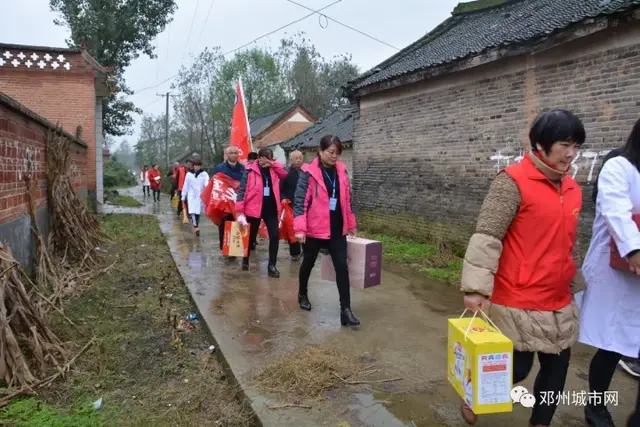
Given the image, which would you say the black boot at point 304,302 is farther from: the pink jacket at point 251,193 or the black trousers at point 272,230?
the pink jacket at point 251,193

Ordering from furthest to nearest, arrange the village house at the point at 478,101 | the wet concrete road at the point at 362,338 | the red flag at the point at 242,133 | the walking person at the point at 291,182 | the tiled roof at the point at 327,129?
the tiled roof at the point at 327,129 < the red flag at the point at 242,133 < the walking person at the point at 291,182 < the village house at the point at 478,101 < the wet concrete road at the point at 362,338

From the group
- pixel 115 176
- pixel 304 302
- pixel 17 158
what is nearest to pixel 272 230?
pixel 304 302

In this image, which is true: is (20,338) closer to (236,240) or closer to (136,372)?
(136,372)

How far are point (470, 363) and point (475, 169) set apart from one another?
6.19m

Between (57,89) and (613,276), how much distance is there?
54.4ft

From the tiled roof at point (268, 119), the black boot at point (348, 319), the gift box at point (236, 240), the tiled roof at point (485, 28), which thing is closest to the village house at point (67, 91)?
the gift box at point (236, 240)

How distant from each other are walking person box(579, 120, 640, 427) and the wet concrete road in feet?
2.03

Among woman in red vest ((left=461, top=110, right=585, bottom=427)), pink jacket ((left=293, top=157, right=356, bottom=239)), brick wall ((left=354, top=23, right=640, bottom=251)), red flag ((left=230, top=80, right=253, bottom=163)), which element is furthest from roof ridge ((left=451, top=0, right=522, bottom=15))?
woman in red vest ((left=461, top=110, right=585, bottom=427))

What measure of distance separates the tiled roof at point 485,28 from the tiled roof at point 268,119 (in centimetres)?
2443

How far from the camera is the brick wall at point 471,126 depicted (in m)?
5.91

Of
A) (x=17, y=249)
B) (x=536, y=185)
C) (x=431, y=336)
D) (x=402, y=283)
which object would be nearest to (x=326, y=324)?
(x=431, y=336)

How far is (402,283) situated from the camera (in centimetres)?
641

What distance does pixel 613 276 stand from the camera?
2.52 m

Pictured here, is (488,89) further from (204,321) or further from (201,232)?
(201,232)
